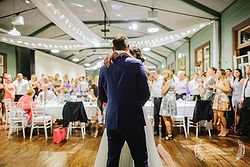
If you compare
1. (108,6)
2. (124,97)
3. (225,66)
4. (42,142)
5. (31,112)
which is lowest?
(42,142)

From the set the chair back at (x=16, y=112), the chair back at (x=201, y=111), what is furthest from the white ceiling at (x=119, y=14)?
the chair back at (x=16, y=112)

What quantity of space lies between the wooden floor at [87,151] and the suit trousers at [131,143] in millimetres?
1738

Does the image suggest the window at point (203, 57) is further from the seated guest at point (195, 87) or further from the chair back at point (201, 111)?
the chair back at point (201, 111)

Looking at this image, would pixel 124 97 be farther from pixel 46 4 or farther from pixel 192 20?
pixel 192 20

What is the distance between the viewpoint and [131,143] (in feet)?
6.63

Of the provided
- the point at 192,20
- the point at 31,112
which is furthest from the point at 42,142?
the point at 192,20

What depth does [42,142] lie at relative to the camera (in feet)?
17.0

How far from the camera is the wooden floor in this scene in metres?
3.79

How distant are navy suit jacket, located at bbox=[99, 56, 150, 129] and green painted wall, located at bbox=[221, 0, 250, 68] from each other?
4927mm

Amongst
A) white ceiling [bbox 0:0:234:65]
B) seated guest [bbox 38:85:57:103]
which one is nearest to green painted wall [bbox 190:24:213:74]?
white ceiling [bbox 0:0:234:65]

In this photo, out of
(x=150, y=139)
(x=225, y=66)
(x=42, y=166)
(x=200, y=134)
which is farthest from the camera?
(x=225, y=66)

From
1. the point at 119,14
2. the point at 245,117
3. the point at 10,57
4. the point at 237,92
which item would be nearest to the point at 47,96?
the point at 119,14

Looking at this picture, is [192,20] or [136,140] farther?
[192,20]

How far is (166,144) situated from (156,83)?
1.33 metres
